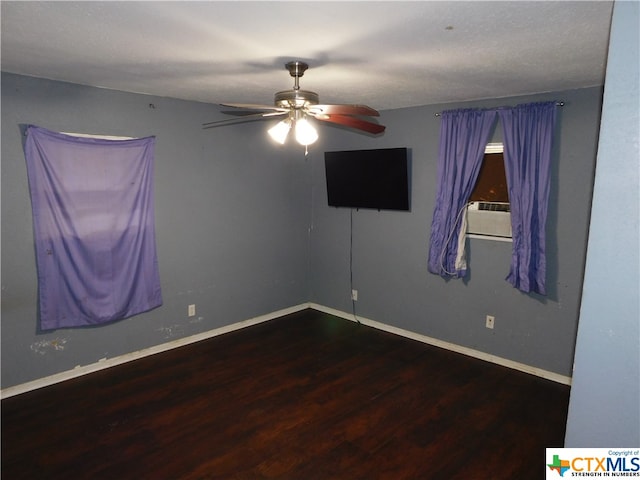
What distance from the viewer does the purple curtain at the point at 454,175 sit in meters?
3.66

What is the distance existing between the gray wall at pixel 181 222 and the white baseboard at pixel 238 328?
60 millimetres

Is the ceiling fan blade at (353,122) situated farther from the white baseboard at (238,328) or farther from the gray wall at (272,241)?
the white baseboard at (238,328)

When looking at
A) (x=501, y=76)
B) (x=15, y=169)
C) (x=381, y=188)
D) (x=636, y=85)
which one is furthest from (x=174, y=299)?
(x=636, y=85)

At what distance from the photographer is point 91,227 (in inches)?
133

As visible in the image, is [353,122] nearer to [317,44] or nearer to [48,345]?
[317,44]

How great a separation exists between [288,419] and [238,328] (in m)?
1.85

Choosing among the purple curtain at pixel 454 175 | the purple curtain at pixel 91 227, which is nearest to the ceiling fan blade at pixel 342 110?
the purple curtain at pixel 454 175

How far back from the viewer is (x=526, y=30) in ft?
6.43

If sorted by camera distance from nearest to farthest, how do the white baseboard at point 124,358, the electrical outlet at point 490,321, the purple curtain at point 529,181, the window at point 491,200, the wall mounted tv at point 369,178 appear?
the white baseboard at point 124,358
the purple curtain at point 529,181
the window at point 491,200
the electrical outlet at point 490,321
the wall mounted tv at point 369,178

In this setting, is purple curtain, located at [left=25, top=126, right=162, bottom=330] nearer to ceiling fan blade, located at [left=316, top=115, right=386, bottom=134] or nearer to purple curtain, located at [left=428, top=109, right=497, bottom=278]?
ceiling fan blade, located at [left=316, top=115, right=386, bottom=134]

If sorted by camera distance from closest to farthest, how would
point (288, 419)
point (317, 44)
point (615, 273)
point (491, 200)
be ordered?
1. point (615, 273)
2. point (317, 44)
3. point (288, 419)
4. point (491, 200)

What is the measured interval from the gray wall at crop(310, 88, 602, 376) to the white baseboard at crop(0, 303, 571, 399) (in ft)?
0.18

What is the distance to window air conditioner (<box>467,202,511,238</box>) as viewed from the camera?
12.0 feet

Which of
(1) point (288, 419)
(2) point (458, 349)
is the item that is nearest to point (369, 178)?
(2) point (458, 349)
